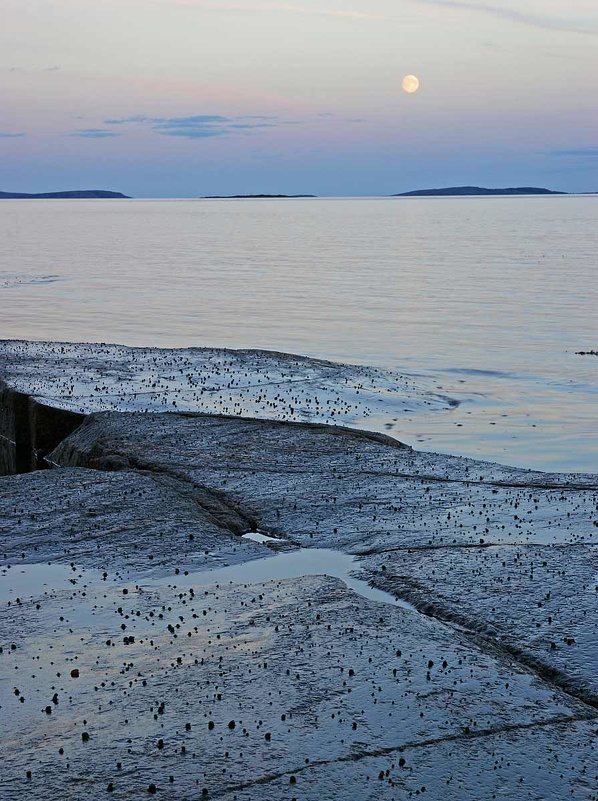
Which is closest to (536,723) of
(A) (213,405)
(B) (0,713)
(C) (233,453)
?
(B) (0,713)

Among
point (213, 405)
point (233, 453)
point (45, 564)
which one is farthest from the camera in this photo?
point (213, 405)

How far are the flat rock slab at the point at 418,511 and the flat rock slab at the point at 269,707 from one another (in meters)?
0.63

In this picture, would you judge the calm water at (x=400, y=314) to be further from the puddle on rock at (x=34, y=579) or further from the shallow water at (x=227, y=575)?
the puddle on rock at (x=34, y=579)

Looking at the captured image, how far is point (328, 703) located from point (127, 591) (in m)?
2.85

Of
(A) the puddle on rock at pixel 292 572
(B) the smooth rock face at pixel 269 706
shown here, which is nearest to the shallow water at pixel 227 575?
(A) the puddle on rock at pixel 292 572

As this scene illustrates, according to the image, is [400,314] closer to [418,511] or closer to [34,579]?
[418,511]

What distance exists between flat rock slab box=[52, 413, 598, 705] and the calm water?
141 inches

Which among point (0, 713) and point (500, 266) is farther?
point (500, 266)

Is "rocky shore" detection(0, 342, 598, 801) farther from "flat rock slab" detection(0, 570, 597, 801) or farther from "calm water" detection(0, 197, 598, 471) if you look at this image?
"calm water" detection(0, 197, 598, 471)

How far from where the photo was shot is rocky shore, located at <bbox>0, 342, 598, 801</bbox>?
633cm

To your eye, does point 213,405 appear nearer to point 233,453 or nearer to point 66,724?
point 233,453

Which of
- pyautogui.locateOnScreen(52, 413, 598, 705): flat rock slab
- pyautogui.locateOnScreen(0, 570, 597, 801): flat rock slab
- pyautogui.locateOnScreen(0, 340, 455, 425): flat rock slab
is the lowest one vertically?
pyautogui.locateOnScreen(0, 570, 597, 801): flat rock slab

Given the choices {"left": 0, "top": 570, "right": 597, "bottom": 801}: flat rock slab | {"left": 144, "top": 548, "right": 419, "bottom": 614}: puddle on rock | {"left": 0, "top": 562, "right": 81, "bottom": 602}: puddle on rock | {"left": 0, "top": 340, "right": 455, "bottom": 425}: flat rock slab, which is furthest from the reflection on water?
{"left": 0, "top": 340, "right": 455, "bottom": 425}: flat rock slab

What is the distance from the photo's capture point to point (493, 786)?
20.0 ft
